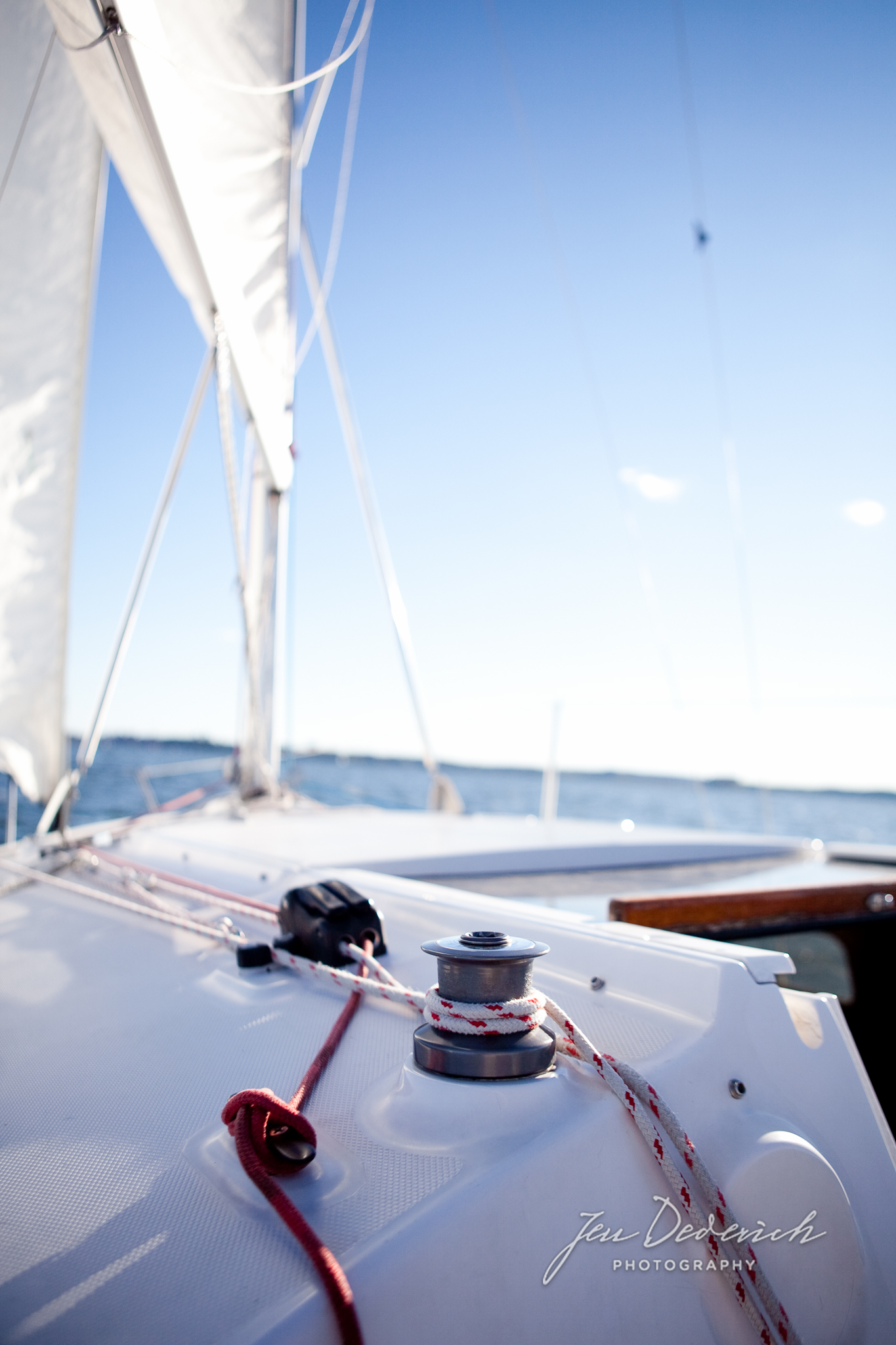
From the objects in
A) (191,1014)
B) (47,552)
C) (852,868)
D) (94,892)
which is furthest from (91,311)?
(852,868)

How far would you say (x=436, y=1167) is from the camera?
0.64 metres

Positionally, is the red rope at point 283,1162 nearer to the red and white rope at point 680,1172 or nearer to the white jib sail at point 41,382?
the red and white rope at point 680,1172

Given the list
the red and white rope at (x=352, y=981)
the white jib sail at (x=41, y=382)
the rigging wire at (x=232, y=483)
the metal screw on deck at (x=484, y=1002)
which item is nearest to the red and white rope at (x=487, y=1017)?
the metal screw on deck at (x=484, y=1002)

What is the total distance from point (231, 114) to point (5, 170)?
611mm

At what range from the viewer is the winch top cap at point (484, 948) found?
2.39 feet

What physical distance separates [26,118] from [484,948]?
7.91 ft

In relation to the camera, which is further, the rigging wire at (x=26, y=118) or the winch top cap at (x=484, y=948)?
the rigging wire at (x=26, y=118)

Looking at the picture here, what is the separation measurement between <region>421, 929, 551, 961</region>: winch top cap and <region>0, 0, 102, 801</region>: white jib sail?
2151 millimetres

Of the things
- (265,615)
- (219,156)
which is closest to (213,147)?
(219,156)

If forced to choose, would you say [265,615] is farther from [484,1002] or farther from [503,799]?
[503,799]

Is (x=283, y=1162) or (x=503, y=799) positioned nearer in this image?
(x=283, y=1162)

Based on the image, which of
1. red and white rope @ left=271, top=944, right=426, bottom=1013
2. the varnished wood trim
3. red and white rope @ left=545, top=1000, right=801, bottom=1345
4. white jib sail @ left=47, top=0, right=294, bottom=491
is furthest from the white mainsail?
red and white rope @ left=545, top=1000, right=801, bottom=1345

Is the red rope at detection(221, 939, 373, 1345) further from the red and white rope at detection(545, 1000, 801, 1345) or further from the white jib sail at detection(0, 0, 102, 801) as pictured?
the white jib sail at detection(0, 0, 102, 801)

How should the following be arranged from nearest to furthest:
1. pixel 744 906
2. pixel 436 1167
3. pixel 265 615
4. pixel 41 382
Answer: pixel 436 1167 < pixel 744 906 < pixel 41 382 < pixel 265 615
